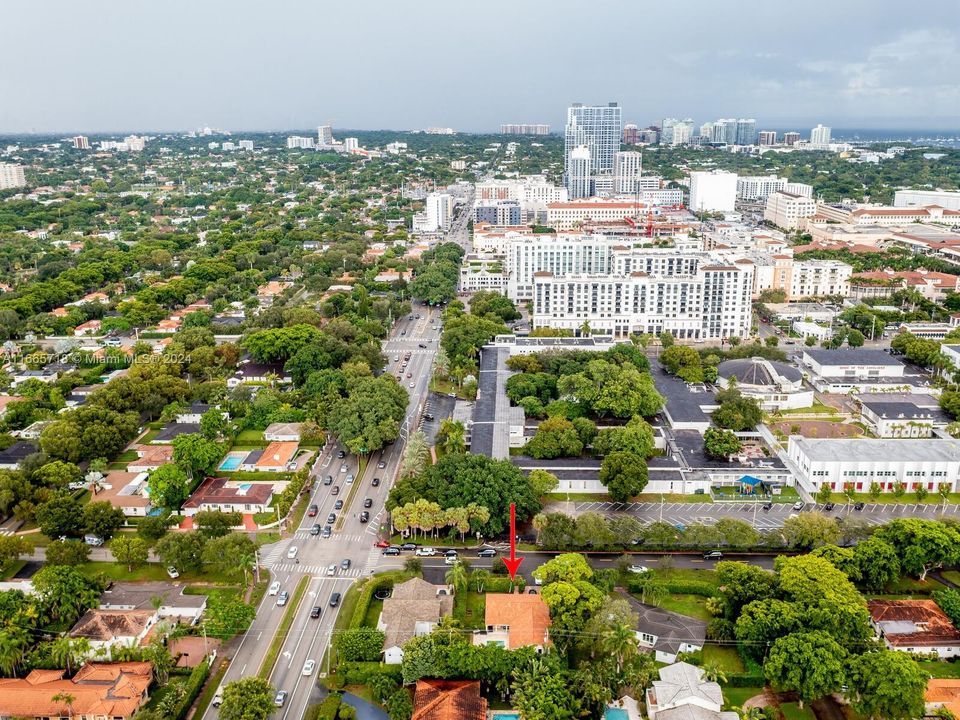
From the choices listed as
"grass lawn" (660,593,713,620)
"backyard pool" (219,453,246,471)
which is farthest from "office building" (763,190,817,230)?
"backyard pool" (219,453,246,471)

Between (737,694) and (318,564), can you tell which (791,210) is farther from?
(318,564)

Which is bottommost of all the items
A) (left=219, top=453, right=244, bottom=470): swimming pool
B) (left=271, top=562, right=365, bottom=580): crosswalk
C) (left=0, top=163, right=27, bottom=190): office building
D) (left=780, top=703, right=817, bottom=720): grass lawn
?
(left=780, top=703, right=817, bottom=720): grass lawn

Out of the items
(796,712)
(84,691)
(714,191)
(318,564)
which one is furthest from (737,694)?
(714,191)

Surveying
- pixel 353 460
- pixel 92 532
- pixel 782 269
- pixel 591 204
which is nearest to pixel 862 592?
pixel 353 460

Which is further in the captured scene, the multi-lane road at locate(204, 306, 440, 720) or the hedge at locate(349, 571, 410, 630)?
the hedge at locate(349, 571, 410, 630)

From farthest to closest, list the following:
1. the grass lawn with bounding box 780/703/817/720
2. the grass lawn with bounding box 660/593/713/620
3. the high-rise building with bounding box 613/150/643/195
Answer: the high-rise building with bounding box 613/150/643/195, the grass lawn with bounding box 660/593/713/620, the grass lawn with bounding box 780/703/817/720

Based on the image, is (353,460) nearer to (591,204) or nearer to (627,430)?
(627,430)

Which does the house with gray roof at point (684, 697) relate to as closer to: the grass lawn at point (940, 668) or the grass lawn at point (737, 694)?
the grass lawn at point (737, 694)

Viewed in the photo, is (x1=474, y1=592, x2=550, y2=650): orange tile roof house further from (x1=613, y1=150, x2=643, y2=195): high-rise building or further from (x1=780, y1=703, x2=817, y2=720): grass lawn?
(x1=613, y1=150, x2=643, y2=195): high-rise building
